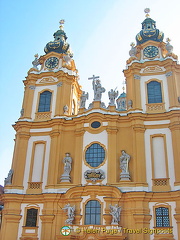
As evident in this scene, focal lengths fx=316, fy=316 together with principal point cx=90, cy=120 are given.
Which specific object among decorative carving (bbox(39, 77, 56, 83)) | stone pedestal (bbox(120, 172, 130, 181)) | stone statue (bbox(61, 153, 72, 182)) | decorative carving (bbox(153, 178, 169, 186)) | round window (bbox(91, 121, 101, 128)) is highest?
decorative carving (bbox(39, 77, 56, 83))

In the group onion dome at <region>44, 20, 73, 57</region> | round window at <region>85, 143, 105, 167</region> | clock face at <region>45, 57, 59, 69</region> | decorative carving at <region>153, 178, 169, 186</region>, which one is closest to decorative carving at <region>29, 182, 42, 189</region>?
round window at <region>85, 143, 105, 167</region>

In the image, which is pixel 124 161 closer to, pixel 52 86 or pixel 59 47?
pixel 52 86

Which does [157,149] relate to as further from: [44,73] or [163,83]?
[44,73]

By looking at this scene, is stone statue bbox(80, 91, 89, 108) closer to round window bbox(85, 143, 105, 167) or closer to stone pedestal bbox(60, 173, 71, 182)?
round window bbox(85, 143, 105, 167)

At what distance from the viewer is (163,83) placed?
75.8ft

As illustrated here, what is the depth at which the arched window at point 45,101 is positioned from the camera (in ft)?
79.4

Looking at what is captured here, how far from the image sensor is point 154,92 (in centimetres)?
2298

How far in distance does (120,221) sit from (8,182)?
7984 mm

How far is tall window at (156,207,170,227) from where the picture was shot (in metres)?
18.5

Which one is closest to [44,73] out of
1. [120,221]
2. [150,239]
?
[120,221]

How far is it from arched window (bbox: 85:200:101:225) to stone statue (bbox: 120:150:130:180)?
2.37 m

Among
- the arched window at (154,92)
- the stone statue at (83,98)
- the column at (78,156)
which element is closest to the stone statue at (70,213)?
the column at (78,156)

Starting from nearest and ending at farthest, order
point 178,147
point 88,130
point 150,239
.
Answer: point 150,239, point 178,147, point 88,130

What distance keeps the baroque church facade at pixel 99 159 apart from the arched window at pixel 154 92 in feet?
0.23
